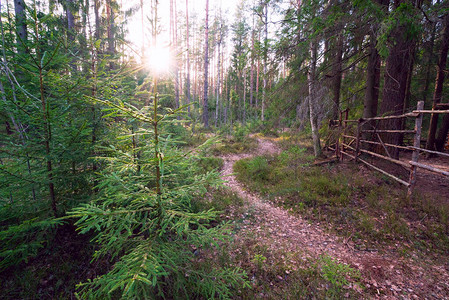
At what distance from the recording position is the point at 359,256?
351cm

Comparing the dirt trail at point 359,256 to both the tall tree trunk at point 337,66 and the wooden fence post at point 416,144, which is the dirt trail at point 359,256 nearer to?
the wooden fence post at point 416,144

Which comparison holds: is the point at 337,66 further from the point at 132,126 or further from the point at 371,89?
the point at 132,126

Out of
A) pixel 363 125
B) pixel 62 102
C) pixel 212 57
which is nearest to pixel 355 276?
pixel 62 102

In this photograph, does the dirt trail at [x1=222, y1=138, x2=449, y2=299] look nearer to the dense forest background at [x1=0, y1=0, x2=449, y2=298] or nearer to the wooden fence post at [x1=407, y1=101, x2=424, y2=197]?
the dense forest background at [x1=0, y1=0, x2=449, y2=298]

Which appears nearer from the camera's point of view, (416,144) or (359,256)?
(359,256)

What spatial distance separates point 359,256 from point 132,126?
4.80 m

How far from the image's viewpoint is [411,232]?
12.7 feet

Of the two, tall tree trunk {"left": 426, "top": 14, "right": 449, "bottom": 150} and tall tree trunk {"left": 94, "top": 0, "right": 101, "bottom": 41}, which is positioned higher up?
tall tree trunk {"left": 94, "top": 0, "right": 101, "bottom": 41}

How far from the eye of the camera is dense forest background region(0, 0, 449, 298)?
1.96 metres

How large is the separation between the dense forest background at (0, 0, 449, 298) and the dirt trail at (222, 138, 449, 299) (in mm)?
987

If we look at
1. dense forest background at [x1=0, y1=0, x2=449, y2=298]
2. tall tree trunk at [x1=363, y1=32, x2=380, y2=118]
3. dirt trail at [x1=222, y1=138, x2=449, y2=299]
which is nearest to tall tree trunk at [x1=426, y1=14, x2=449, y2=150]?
dense forest background at [x1=0, y1=0, x2=449, y2=298]

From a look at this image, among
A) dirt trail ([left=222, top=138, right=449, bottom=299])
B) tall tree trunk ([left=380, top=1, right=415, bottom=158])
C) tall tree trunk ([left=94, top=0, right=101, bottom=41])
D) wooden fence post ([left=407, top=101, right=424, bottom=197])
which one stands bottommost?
dirt trail ([left=222, top=138, right=449, bottom=299])

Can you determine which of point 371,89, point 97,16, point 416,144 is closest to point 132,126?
point 416,144

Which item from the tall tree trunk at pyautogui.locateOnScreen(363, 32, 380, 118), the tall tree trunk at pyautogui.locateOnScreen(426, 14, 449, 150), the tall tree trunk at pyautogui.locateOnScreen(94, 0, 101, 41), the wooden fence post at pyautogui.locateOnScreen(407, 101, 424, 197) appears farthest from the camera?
the tall tree trunk at pyautogui.locateOnScreen(94, 0, 101, 41)
